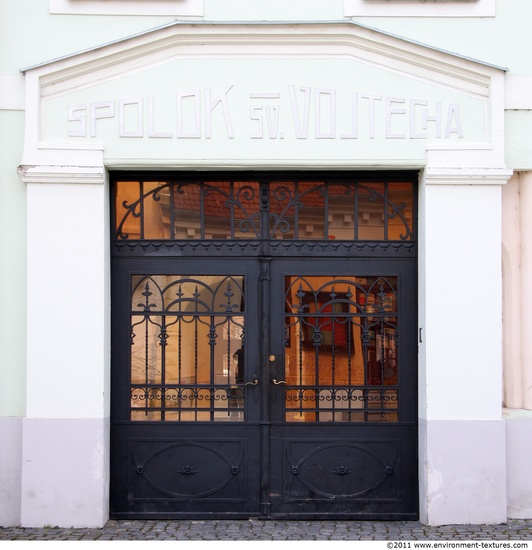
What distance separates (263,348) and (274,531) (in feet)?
5.36

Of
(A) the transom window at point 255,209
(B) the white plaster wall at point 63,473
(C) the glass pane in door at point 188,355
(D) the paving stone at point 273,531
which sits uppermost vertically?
(A) the transom window at point 255,209

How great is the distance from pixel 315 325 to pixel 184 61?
2.70 m

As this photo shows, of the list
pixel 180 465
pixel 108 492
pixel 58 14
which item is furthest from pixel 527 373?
pixel 58 14

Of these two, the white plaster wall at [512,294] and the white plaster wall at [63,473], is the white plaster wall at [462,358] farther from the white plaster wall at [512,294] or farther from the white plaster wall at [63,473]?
the white plaster wall at [63,473]

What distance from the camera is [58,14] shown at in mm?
7938

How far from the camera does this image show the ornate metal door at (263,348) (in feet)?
26.4

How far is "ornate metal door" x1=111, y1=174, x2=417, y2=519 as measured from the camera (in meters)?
8.05

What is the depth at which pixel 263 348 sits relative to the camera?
809cm

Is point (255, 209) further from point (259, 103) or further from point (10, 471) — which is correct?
point (10, 471)

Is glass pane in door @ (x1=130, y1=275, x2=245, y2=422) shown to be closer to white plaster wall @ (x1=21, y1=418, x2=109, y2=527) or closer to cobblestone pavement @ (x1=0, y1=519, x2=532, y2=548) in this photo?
white plaster wall @ (x1=21, y1=418, x2=109, y2=527)

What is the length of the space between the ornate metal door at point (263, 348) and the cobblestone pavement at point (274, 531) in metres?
0.15

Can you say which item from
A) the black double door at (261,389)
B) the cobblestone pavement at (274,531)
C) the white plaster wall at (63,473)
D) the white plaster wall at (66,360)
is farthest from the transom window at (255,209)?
the cobblestone pavement at (274,531)

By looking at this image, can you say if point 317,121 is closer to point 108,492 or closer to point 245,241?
point 245,241

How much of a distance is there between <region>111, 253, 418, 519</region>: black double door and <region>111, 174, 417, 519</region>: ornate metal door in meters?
0.01
